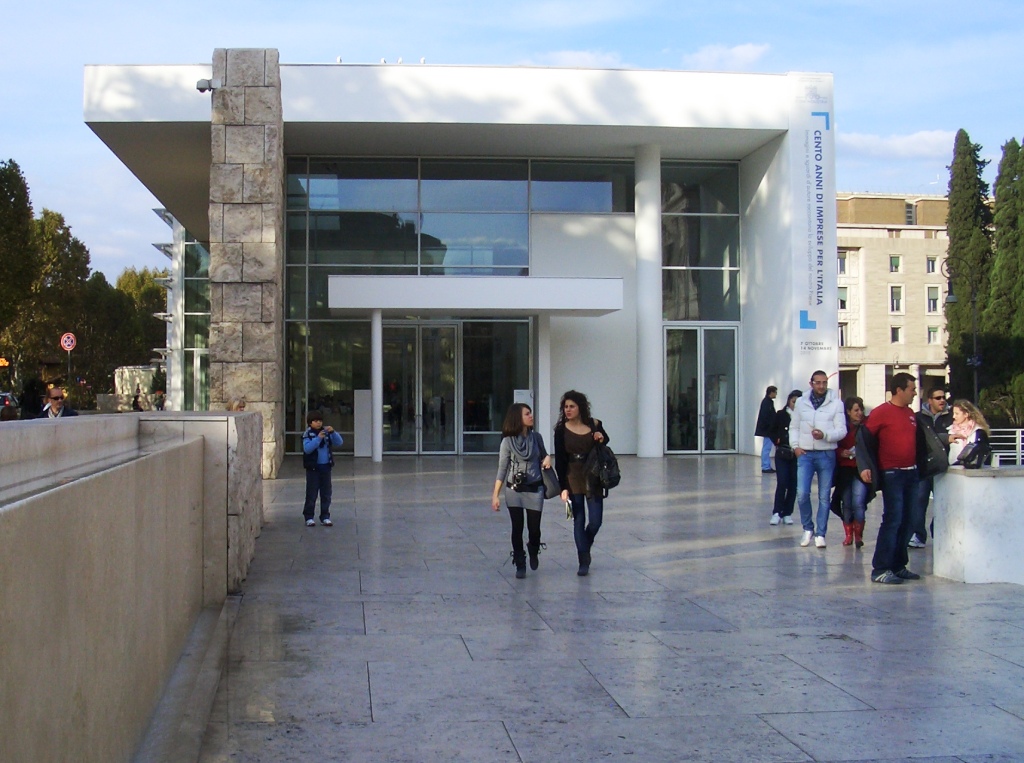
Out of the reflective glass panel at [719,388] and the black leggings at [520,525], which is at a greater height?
the reflective glass panel at [719,388]

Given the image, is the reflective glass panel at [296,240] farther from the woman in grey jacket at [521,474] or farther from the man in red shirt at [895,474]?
the man in red shirt at [895,474]

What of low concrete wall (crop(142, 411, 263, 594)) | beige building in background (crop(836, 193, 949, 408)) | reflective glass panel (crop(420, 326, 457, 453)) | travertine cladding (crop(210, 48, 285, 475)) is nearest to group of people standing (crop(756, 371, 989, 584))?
low concrete wall (crop(142, 411, 263, 594))

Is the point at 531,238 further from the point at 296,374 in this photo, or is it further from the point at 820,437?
the point at 820,437

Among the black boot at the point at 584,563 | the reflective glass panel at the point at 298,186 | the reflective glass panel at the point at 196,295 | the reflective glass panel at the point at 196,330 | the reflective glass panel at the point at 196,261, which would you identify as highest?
the reflective glass panel at the point at 298,186

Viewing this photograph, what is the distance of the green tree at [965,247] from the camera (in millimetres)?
47938

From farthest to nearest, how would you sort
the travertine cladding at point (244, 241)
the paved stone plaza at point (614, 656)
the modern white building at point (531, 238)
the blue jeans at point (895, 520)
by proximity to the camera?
the modern white building at point (531, 238)
the travertine cladding at point (244, 241)
the blue jeans at point (895, 520)
the paved stone plaza at point (614, 656)

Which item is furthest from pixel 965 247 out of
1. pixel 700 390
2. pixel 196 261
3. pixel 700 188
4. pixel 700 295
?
pixel 196 261

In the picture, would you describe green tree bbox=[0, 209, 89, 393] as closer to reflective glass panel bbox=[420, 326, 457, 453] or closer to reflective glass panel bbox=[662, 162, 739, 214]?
reflective glass panel bbox=[420, 326, 457, 453]

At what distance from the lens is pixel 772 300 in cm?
2673

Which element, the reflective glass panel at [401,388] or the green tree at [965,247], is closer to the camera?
the reflective glass panel at [401,388]

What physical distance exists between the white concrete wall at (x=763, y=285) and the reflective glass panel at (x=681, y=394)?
3.87ft

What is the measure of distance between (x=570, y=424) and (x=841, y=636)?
3498mm

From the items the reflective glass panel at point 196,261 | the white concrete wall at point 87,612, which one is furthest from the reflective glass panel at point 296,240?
the white concrete wall at point 87,612

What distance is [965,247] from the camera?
164ft
